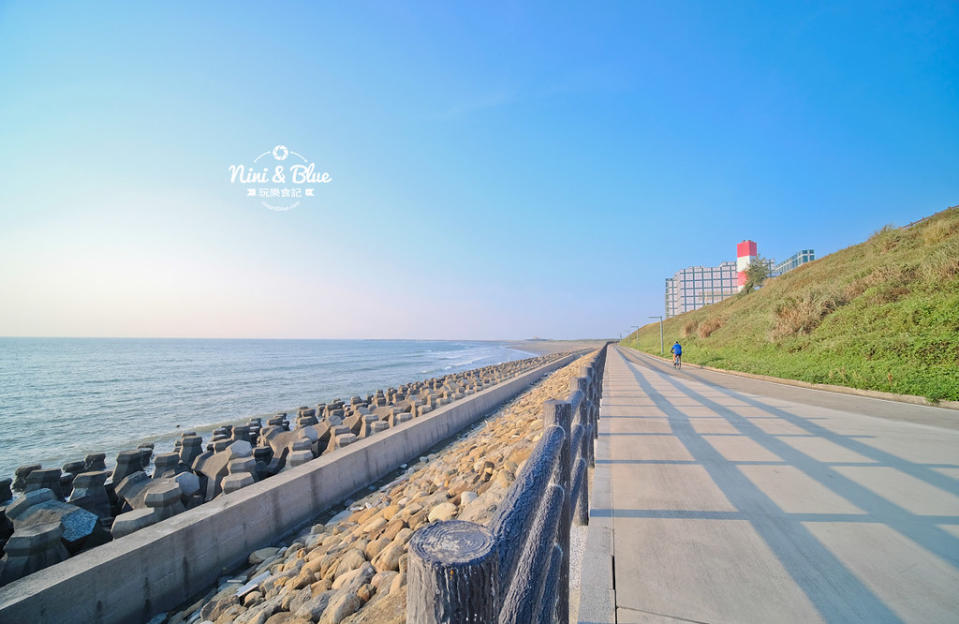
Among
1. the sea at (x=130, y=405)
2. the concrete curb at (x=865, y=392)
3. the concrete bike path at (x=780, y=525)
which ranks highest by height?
the concrete curb at (x=865, y=392)

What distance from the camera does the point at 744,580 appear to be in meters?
2.17

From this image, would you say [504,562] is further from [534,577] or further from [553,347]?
[553,347]

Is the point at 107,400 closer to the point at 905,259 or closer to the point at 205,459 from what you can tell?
the point at 205,459

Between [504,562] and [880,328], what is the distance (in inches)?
566

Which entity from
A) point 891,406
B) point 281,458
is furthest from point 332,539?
point 891,406

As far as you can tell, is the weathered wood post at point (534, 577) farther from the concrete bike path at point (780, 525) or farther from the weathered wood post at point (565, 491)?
the concrete bike path at point (780, 525)

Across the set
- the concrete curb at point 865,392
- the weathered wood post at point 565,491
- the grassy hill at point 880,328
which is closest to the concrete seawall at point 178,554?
the weathered wood post at point 565,491

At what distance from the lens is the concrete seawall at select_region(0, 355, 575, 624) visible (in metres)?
2.51

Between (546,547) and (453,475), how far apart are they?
4.03m

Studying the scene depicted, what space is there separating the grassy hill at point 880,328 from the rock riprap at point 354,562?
8819mm

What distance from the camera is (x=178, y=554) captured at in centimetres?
318

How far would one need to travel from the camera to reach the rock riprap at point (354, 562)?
2512 millimetres

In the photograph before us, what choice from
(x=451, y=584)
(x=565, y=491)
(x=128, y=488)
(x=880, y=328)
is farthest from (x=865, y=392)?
(x=128, y=488)

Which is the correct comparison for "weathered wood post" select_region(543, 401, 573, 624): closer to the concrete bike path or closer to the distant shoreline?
the concrete bike path
